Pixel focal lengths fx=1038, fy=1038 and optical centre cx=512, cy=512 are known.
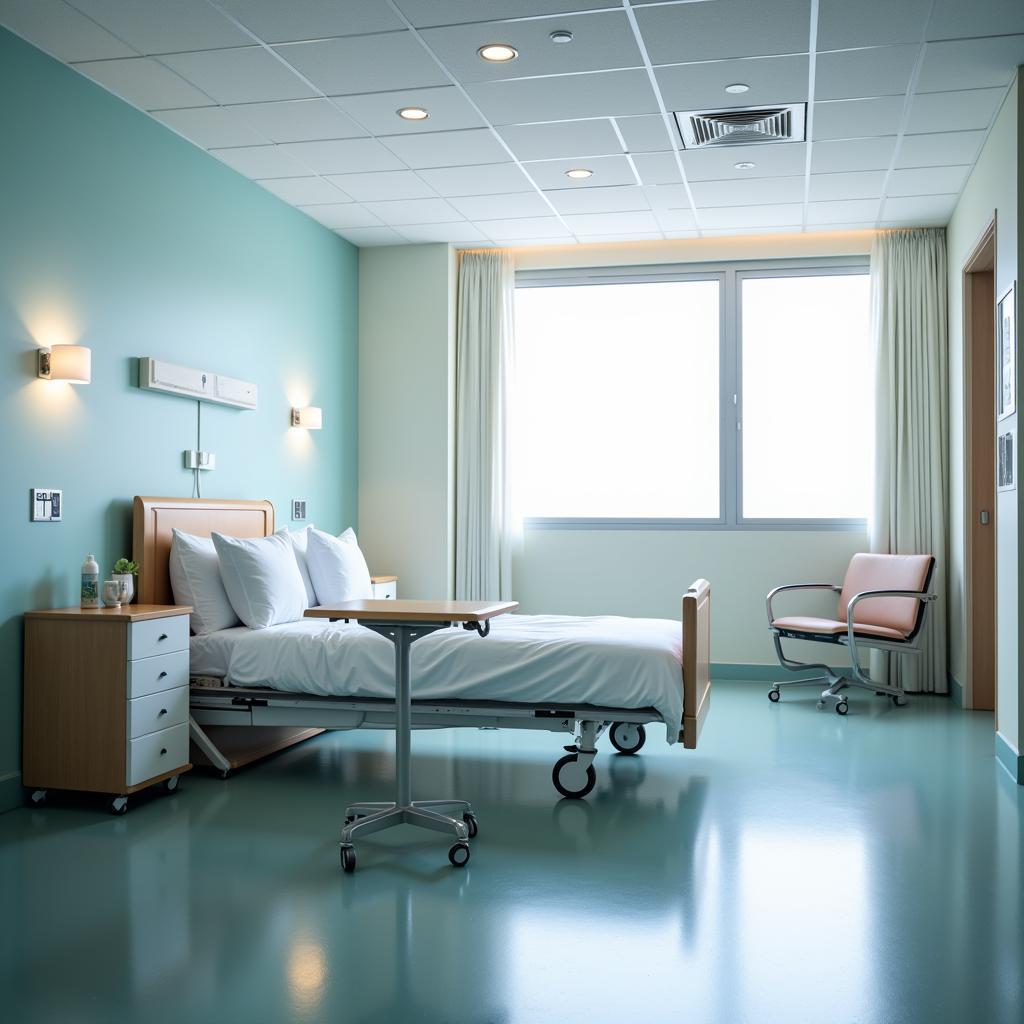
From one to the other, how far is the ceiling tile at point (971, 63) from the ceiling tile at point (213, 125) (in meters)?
3.15

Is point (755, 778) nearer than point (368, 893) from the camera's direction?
No

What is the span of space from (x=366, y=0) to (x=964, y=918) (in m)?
3.72

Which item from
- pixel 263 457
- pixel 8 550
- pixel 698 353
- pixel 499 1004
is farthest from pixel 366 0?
pixel 698 353

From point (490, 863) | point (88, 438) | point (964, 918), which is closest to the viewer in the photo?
point (964, 918)

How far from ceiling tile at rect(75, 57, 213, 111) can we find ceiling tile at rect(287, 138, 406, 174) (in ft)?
2.39

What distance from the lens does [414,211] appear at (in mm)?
6715

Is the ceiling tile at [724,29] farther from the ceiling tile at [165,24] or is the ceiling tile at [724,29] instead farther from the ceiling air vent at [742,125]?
the ceiling tile at [165,24]

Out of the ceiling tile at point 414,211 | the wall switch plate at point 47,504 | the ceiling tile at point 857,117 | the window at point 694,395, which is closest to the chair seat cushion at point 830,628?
the window at point 694,395

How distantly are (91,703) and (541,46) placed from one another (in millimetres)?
3238

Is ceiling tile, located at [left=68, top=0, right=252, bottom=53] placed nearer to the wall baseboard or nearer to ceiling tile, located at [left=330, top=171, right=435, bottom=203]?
ceiling tile, located at [left=330, top=171, right=435, bottom=203]

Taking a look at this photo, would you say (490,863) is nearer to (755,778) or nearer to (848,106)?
(755,778)

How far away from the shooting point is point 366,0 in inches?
153

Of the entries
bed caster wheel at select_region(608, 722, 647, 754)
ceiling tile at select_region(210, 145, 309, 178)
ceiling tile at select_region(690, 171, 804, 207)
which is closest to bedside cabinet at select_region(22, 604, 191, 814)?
bed caster wheel at select_region(608, 722, 647, 754)

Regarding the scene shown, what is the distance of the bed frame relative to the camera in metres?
4.43
